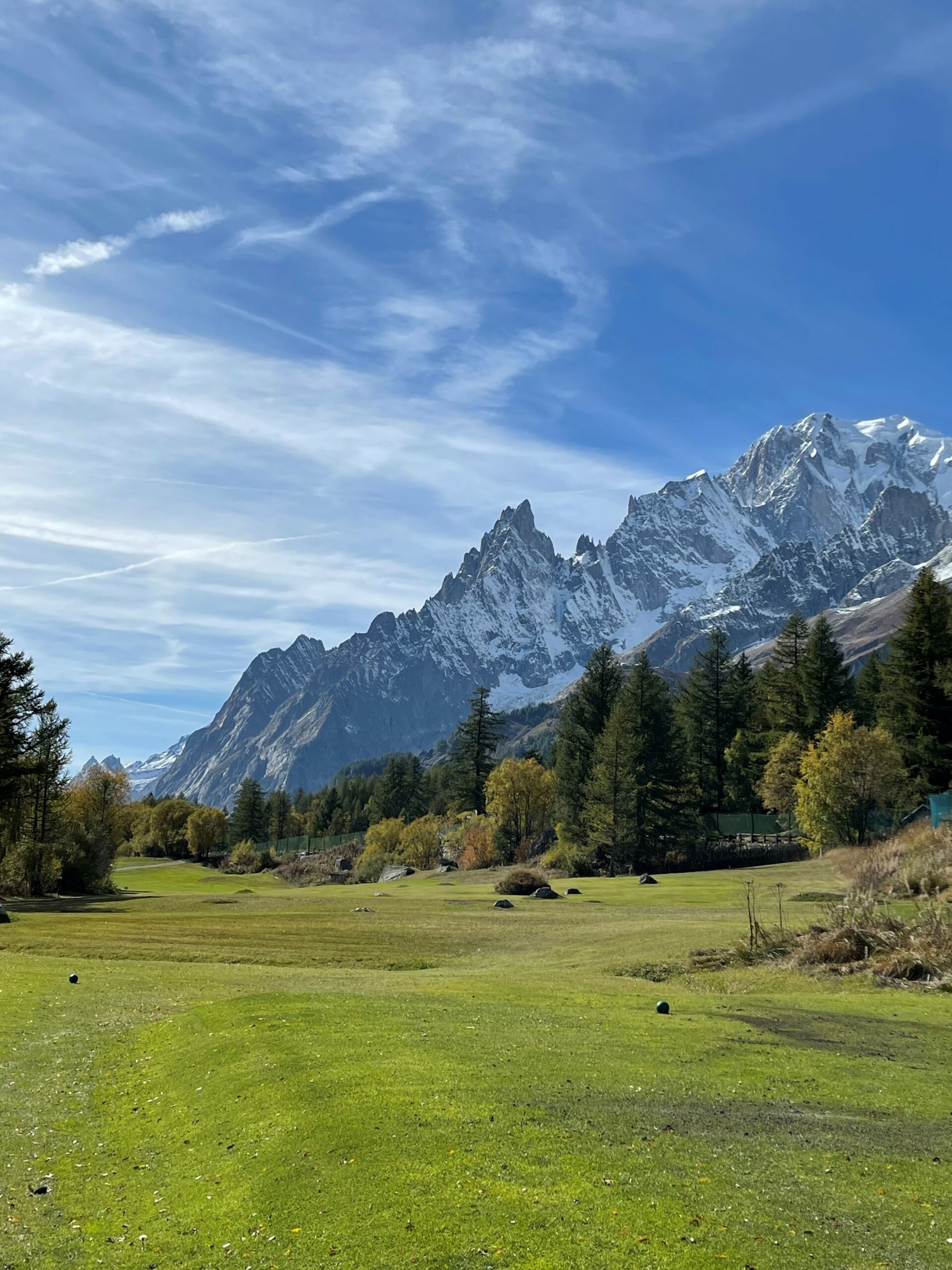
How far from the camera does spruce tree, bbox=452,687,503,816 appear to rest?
4323 inches

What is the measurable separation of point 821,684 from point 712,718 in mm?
18574

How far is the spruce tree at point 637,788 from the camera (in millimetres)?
69938

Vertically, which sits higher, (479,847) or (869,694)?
(869,694)

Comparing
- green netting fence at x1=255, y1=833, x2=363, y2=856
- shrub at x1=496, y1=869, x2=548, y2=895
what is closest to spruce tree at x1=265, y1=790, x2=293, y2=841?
green netting fence at x1=255, y1=833, x2=363, y2=856

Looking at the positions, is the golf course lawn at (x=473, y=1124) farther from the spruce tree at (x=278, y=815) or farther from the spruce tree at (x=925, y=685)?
the spruce tree at (x=278, y=815)

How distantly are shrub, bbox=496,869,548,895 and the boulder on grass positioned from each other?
2725 centimetres

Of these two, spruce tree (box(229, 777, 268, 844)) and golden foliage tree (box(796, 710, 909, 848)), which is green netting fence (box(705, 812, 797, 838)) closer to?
golden foliage tree (box(796, 710, 909, 848))

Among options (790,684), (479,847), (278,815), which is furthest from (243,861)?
(790,684)

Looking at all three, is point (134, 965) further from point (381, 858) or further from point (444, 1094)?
point (381, 858)

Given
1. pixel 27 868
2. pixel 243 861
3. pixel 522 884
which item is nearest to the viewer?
pixel 522 884

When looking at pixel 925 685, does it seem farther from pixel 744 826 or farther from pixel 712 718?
pixel 712 718

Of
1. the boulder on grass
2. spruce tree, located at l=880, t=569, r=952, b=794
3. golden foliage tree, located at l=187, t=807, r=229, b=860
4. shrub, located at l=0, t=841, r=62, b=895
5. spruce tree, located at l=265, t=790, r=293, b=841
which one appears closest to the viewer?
shrub, located at l=0, t=841, r=62, b=895

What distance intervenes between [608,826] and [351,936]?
3700 cm

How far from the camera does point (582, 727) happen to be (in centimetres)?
9031
